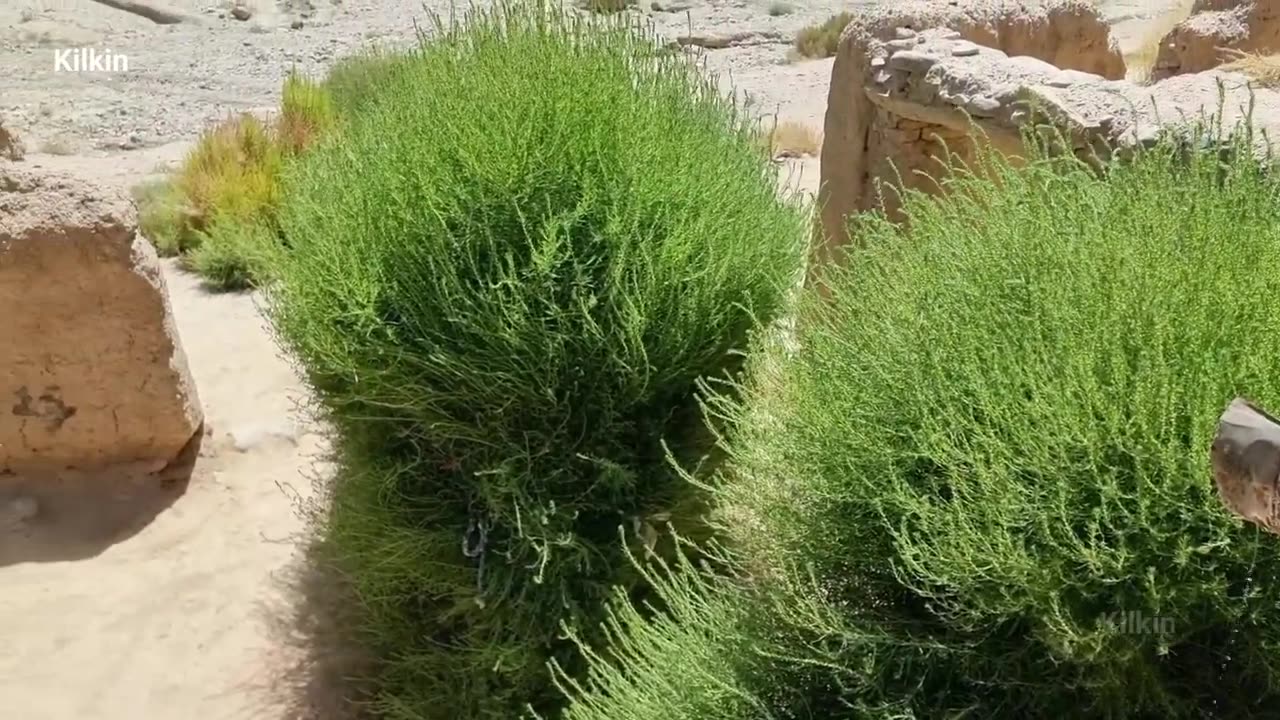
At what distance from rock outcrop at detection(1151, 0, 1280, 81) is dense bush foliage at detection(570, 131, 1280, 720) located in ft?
12.7

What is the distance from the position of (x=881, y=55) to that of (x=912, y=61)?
230 mm

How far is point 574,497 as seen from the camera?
3002 millimetres

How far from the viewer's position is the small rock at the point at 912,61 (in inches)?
Result: 145

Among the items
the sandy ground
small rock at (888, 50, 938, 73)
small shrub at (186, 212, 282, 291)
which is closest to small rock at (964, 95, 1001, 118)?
small rock at (888, 50, 938, 73)

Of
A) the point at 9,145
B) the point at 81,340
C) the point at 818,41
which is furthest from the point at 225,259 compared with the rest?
the point at 818,41

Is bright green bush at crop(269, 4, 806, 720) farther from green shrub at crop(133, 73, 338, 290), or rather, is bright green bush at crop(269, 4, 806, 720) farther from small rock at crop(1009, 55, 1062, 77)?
green shrub at crop(133, 73, 338, 290)

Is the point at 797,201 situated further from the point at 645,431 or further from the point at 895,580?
the point at 895,580

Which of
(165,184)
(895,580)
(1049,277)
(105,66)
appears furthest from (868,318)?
(105,66)

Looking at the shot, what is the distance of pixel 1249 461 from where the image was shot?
3.85ft

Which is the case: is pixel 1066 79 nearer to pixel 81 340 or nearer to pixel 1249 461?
pixel 1249 461

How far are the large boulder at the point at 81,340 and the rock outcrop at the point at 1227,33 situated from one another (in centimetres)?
478

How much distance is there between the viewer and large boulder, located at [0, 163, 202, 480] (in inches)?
154

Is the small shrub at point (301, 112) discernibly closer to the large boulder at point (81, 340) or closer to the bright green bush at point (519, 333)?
the large boulder at point (81, 340)

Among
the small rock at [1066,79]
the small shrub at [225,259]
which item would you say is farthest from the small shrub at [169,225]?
the small rock at [1066,79]
